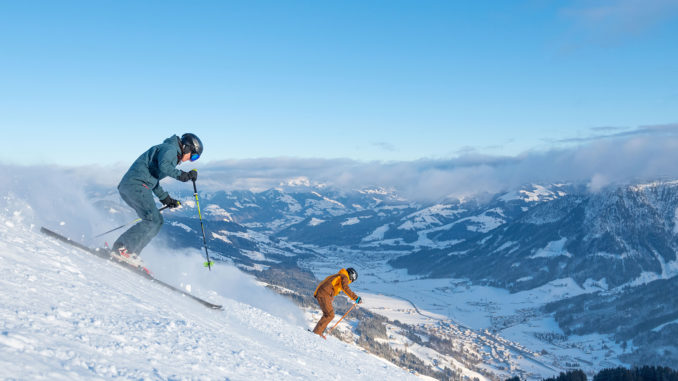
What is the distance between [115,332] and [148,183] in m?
6.95

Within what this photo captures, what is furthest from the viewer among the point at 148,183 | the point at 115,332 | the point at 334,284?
the point at 334,284

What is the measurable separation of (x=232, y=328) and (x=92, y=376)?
22.8 feet

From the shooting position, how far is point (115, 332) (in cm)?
714

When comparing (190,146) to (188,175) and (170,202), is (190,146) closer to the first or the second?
(188,175)

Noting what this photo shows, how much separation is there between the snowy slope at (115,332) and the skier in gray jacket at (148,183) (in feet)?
3.78

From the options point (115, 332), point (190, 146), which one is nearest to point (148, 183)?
point (190, 146)

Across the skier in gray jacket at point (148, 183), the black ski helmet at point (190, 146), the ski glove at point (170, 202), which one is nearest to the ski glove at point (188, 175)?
the skier in gray jacket at point (148, 183)

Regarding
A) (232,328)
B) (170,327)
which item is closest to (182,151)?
(232,328)

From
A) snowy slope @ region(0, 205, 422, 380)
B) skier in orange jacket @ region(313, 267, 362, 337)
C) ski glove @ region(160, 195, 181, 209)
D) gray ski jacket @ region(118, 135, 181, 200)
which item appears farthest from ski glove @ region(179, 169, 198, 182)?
skier in orange jacket @ region(313, 267, 362, 337)

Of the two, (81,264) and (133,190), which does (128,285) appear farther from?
(133,190)

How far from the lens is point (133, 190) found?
42.4 feet

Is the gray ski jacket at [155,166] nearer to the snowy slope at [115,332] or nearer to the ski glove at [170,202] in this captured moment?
the ski glove at [170,202]

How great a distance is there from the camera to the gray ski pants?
12992 mm

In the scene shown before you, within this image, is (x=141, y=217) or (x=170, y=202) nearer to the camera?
(x=141, y=217)
